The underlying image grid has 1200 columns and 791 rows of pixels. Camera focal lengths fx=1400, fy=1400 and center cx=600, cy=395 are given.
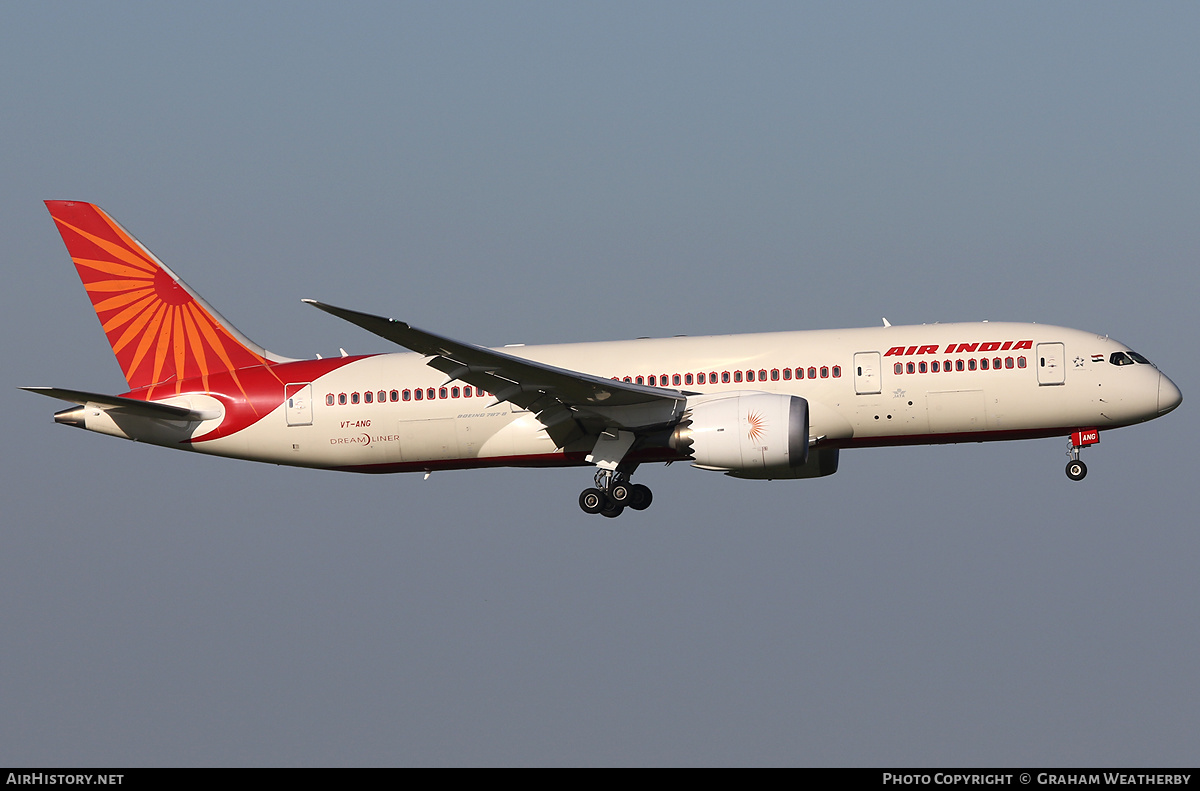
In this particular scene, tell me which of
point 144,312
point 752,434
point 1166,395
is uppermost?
point 144,312

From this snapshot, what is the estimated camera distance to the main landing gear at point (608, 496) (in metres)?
36.4

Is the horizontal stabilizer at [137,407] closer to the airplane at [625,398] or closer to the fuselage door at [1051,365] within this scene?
the airplane at [625,398]

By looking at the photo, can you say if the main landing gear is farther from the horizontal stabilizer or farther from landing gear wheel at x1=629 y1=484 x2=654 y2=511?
the horizontal stabilizer

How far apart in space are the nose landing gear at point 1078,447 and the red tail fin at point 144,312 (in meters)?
21.4

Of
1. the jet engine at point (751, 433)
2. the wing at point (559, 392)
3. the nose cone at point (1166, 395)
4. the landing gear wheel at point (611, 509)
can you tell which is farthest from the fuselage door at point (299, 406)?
the nose cone at point (1166, 395)

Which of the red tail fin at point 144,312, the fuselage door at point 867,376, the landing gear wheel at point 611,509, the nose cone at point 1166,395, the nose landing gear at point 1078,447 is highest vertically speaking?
the red tail fin at point 144,312

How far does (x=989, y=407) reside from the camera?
34.1 metres

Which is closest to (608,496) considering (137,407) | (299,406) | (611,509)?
(611,509)

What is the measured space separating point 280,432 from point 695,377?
11.3m

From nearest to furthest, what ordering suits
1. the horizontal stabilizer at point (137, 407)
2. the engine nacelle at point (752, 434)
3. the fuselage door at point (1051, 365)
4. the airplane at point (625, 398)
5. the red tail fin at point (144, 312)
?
the engine nacelle at point (752, 434) < the airplane at point (625, 398) < the fuselage door at point (1051, 365) < the horizontal stabilizer at point (137, 407) < the red tail fin at point (144, 312)

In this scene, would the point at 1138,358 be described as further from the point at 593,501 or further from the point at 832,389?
the point at 593,501

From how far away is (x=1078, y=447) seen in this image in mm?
34938

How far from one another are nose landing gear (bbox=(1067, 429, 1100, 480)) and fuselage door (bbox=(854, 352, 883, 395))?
5181 millimetres

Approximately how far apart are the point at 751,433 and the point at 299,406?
40.8 ft
